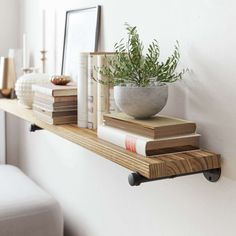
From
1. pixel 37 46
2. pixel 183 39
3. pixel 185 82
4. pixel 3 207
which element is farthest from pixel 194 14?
pixel 37 46

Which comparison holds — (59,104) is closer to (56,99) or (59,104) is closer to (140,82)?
(56,99)

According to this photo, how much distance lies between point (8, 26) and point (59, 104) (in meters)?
1.19

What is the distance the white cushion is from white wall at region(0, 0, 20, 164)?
2.50 ft

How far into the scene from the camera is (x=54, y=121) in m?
1.30

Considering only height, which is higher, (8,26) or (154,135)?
(8,26)

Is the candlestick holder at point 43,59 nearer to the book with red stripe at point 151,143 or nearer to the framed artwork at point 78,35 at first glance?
the framed artwork at point 78,35

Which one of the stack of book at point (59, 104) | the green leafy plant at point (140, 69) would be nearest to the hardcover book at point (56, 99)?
the stack of book at point (59, 104)

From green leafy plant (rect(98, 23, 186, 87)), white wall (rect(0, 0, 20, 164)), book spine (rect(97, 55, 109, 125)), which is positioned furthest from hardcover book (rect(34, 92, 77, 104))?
white wall (rect(0, 0, 20, 164))

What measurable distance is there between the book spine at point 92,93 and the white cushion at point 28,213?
1.81 ft

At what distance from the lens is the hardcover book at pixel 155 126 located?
93 centimetres

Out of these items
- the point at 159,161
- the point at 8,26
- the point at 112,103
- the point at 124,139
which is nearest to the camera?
the point at 159,161

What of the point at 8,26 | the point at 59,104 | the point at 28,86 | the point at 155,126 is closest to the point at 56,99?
the point at 59,104

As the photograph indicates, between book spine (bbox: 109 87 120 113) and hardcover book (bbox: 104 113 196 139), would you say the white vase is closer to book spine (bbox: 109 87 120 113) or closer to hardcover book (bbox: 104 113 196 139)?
book spine (bbox: 109 87 120 113)

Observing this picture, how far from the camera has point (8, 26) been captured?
2.29 meters
